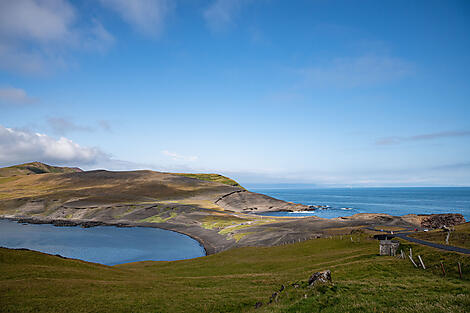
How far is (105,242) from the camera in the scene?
369ft

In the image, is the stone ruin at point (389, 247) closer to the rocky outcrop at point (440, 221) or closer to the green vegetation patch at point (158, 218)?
the rocky outcrop at point (440, 221)

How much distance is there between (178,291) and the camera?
96.6 feet

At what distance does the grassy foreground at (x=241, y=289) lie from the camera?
1888 cm

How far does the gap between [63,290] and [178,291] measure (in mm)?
11475

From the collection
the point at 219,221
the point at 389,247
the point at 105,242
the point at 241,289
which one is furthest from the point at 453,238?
the point at 105,242

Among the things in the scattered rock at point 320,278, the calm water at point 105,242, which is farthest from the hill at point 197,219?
the scattered rock at point 320,278

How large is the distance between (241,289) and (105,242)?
102 meters

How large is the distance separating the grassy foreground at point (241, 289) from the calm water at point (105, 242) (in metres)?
53.1

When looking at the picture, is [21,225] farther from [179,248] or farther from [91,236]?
[179,248]

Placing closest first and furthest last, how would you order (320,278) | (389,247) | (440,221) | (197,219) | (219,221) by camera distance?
(320,278) < (389,247) < (440,221) < (219,221) < (197,219)

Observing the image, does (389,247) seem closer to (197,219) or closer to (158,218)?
(197,219)

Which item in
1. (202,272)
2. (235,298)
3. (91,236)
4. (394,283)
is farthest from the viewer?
(91,236)

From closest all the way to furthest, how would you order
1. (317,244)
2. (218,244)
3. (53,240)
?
1. (317,244)
2. (218,244)
3. (53,240)

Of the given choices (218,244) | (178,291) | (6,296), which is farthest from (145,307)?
(218,244)
